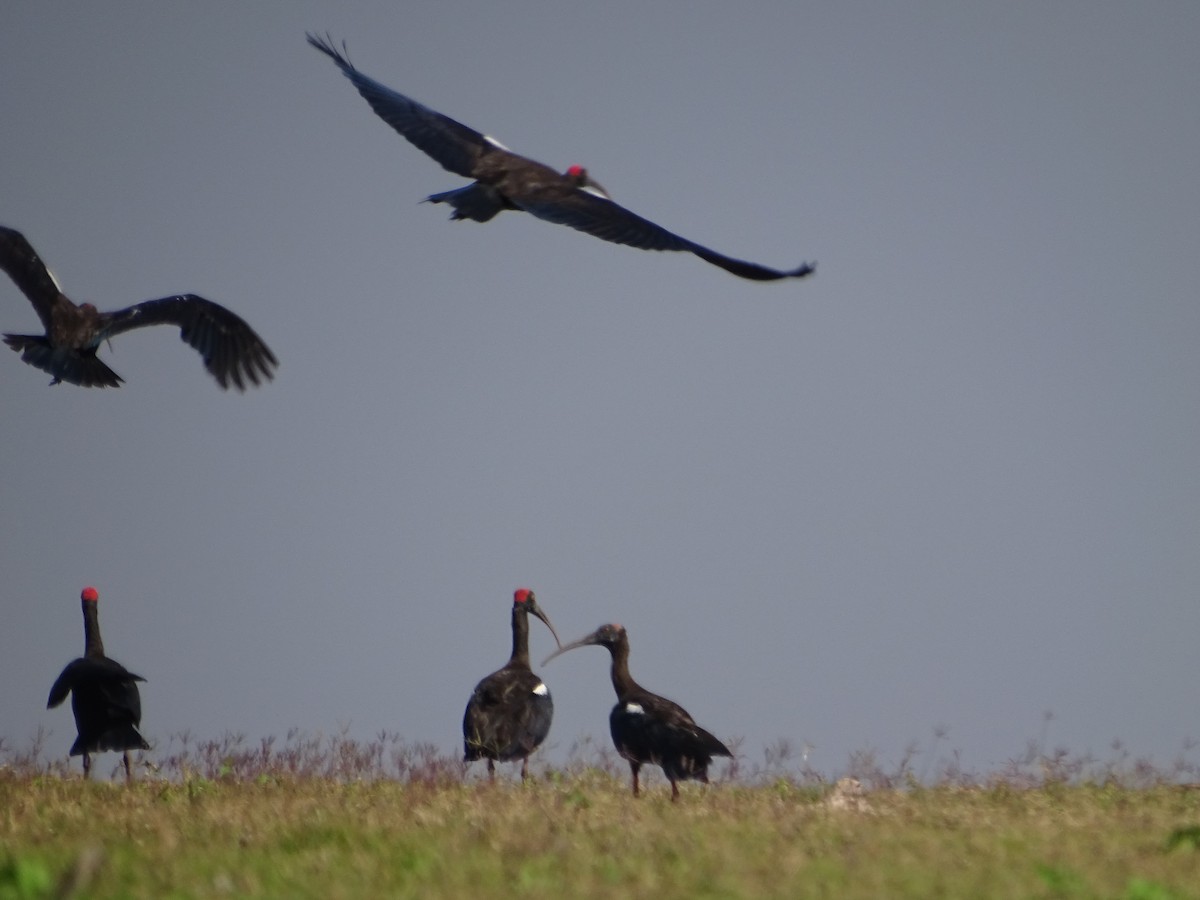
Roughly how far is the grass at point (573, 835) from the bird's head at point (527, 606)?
4129 mm

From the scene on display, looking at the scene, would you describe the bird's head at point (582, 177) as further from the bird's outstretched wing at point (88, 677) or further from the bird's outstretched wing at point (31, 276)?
the bird's outstretched wing at point (88, 677)

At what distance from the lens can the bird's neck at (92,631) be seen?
669 inches

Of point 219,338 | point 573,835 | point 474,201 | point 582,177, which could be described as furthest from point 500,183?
point 573,835

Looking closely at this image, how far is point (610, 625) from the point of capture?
1511 cm

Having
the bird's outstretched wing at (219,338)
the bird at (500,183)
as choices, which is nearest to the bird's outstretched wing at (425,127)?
the bird at (500,183)

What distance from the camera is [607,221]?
13703mm

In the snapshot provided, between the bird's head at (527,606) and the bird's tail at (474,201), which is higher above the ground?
the bird's tail at (474,201)

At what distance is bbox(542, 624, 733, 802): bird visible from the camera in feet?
42.5

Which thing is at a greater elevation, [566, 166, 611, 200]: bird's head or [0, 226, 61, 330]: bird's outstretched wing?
[566, 166, 611, 200]: bird's head

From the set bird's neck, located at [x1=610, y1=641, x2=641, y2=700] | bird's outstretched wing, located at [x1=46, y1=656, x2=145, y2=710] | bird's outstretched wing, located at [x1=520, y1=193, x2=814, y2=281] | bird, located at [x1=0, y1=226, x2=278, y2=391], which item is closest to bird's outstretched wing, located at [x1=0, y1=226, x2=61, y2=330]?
bird, located at [x1=0, y1=226, x2=278, y2=391]

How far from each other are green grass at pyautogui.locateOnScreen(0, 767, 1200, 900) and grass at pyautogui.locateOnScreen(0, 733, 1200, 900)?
21 mm

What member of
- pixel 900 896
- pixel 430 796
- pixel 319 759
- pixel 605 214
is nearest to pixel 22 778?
pixel 319 759

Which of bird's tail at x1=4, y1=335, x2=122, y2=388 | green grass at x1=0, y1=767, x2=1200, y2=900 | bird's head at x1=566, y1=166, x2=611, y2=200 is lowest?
green grass at x1=0, y1=767, x2=1200, y2=900

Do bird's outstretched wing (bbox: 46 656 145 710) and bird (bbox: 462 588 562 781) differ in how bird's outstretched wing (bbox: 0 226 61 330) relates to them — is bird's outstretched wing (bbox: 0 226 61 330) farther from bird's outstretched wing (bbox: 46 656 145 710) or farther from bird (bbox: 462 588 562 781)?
bird (bbox: 462 588 562 781)
